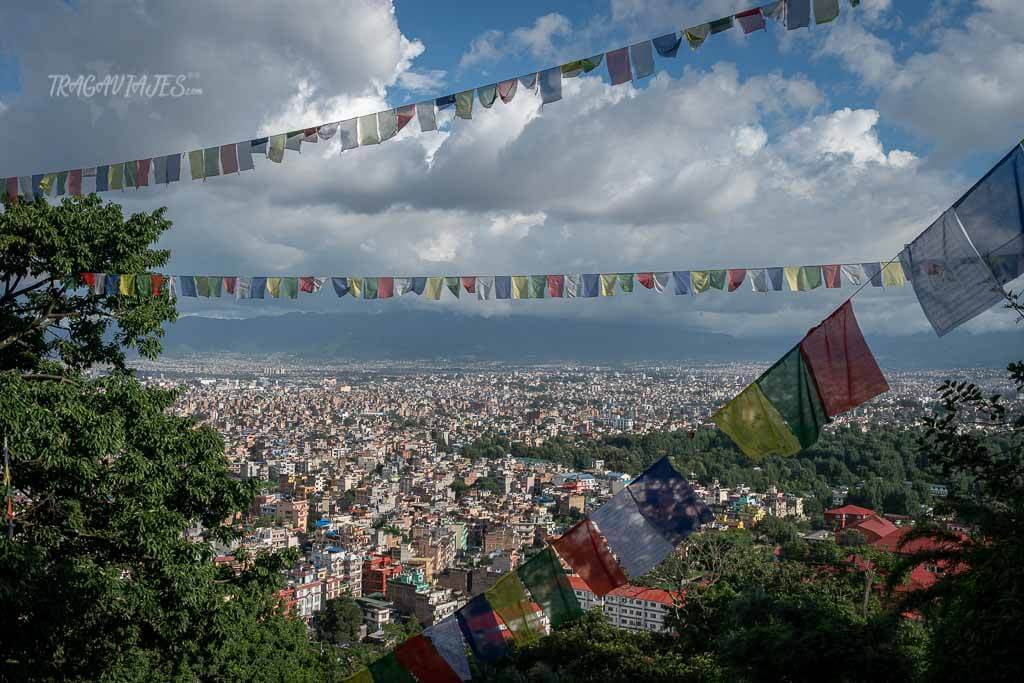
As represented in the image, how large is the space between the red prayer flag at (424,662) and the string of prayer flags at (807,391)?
2327 mm

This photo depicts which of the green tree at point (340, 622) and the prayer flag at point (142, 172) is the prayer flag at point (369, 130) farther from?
the green tree at point (340, 622)

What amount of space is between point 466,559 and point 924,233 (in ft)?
92.0

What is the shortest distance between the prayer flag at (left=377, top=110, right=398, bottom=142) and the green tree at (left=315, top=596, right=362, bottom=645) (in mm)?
18949

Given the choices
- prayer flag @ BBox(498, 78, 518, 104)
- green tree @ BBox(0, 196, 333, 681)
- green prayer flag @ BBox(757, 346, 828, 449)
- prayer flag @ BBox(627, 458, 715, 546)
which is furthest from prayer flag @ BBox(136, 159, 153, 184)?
green prayer flag @ BBox(757, 346, 828, 449)

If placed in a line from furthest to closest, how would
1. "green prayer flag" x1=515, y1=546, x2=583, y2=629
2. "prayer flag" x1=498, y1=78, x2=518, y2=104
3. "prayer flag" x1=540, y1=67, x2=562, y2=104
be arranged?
"prayer flag" x1=498, y1=78, x2=518, y2=104
"prayer flag" x1=540, y1=67, x2=562, y2=104
"green prayer flag" x1=515, y1=546, x2=583, y2=629

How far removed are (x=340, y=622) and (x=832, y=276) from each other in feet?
64.0

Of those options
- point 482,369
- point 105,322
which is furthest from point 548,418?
point 482,369

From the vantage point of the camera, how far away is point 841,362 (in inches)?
158

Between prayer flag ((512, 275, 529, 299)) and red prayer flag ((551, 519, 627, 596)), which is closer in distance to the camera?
red prayer flag ((551, 519, 627, 596))

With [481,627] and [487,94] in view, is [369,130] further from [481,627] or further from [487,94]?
[481,627]

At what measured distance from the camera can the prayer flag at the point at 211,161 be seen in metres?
6.48

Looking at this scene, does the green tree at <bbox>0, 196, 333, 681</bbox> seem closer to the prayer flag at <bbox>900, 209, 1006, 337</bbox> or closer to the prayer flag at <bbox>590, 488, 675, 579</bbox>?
the prayer flag at <bbox>590, 488, 675, 579</bbox>

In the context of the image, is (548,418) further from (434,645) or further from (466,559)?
(434,645)

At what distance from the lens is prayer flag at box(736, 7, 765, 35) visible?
4469 mm
